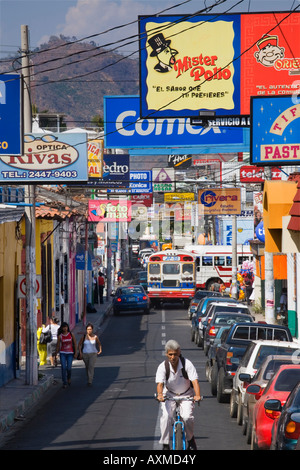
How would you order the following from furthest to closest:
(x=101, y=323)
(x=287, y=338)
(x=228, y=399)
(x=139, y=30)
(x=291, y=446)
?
(x=101, y=323) < (x=139, y=30) < (x=287, y=338) < (x=228, y=399) < (x=291, y=446)

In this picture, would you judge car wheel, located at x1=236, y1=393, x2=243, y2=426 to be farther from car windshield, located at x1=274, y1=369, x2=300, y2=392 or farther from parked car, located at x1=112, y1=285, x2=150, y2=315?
parked car, located at x1=112, y1=285, x2=150, y2=315

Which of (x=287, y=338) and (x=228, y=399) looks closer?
(x=228, y=399)

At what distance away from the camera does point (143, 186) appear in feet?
160

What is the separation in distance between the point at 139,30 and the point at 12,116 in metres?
4.66

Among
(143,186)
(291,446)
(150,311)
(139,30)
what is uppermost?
(139,30)

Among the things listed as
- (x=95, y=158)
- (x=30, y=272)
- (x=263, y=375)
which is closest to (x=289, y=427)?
(x=263, y=375)

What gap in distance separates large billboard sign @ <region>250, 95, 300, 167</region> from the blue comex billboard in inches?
215

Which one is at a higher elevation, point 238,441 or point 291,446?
point 291,446

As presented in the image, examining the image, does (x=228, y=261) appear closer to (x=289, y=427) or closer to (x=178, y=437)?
(x=178, y=437)

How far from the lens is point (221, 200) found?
4662 cm

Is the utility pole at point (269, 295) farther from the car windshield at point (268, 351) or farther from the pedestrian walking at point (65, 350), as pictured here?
the car windshield at point (268, 351)

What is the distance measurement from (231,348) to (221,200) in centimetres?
2674
